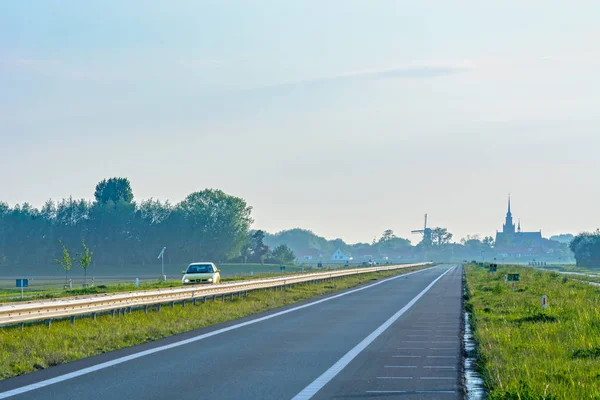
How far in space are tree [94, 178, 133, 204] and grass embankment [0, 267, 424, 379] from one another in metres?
131

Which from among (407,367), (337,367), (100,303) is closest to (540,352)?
(407,367)

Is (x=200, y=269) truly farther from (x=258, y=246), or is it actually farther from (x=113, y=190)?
(x=258, y=246)

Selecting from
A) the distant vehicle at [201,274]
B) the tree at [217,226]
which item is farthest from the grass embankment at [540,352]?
the tree at [217,226]

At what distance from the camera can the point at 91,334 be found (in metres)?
18.6

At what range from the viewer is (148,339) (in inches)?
749

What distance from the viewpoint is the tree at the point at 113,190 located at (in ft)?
511

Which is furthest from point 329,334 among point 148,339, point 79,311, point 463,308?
point 463,308

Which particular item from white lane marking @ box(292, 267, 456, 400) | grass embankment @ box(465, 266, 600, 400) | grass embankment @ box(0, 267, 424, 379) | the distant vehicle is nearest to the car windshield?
the distant vehicle

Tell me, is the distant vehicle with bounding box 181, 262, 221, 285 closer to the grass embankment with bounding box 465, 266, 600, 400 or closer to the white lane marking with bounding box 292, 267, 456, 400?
the grass embankment with bounding box 465, 266, 600, 400

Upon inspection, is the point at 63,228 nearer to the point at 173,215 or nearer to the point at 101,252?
the point at 101,252

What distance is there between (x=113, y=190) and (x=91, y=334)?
141m

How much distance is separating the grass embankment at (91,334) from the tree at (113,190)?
131 metres

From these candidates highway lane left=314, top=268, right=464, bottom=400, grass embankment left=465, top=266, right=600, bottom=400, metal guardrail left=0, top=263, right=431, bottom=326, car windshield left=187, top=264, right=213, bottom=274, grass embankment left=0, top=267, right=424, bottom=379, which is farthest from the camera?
car windshield left=187, top=264, right=213, bottom=274

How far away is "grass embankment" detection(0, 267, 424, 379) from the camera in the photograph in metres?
15.0
